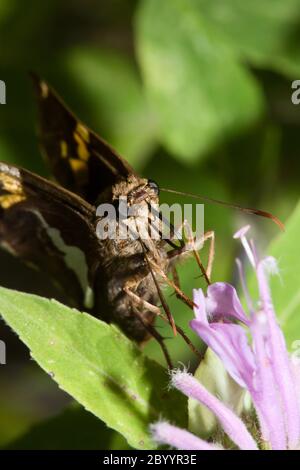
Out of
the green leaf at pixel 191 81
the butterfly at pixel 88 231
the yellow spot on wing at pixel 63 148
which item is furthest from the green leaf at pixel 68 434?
the green leaf at pixel 191 81

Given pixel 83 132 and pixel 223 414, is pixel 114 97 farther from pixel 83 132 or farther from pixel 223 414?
pixel 223 414

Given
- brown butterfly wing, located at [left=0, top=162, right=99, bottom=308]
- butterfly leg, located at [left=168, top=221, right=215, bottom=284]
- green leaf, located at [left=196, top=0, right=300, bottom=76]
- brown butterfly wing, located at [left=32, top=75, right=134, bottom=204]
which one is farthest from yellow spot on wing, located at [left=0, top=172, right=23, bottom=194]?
green leaf, located at [left=196, top=0, right=300, bottom=76]

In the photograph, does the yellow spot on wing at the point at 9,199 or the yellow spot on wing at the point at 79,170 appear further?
the yellow spot on wing at the point at 79,170

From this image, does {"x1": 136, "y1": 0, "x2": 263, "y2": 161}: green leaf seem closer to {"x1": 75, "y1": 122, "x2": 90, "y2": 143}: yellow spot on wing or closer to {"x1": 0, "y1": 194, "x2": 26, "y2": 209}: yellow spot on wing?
{"x1": 75, "y1": 122, "x2": 90, "y2": 143}: yellow spot on wing

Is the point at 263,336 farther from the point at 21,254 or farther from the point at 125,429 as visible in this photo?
the point at 21,254

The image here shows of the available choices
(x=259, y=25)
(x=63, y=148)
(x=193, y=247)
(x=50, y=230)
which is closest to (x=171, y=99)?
(x=259, y=25)

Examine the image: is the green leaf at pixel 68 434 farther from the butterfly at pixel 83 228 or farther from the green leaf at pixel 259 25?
the green leaf at pixel 259 25

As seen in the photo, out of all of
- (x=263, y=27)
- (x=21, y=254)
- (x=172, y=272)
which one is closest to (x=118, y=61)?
(x=263, y=27)
